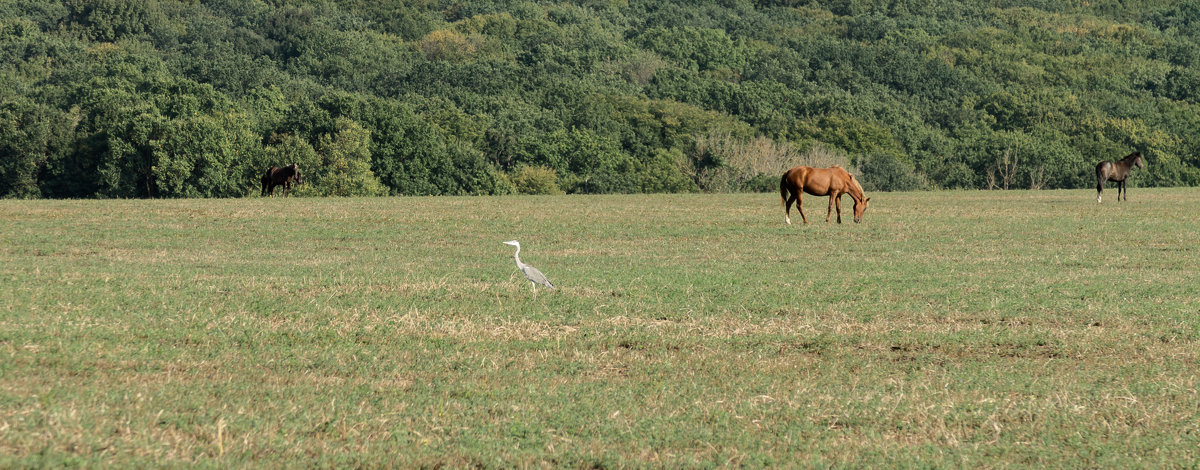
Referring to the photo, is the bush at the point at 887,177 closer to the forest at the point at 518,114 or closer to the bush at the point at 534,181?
the forest at the point at 518,114

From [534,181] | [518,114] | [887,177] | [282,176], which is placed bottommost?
[887,177]

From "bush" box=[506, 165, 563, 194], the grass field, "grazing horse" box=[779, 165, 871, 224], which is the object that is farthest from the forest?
the grass field

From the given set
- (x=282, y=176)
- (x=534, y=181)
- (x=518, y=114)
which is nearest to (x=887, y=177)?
(x=534, y=181)

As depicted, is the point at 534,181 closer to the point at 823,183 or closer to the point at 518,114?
the point at 518,114

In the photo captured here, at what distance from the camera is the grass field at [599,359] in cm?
829

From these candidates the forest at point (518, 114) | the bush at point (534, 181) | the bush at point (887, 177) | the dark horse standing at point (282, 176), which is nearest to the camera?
the dark horse standing at point (282, 176)

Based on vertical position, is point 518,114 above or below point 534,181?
above

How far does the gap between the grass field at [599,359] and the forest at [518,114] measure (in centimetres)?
6027

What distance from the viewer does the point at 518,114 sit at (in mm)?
122188

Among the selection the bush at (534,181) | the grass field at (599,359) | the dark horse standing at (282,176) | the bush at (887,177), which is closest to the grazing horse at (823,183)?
the grass field at (599,359)

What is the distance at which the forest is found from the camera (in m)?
80.8

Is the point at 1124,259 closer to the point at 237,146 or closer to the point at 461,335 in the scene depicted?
the point at 461,335

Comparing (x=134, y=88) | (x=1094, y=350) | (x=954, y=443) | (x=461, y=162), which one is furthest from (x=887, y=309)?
(x=134, y=88)

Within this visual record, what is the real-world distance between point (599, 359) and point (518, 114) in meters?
112
